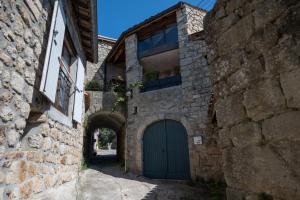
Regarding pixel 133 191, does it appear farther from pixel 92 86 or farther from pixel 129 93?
pixel 92 86

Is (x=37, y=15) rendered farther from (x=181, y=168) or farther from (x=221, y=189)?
(x=181, y=168)

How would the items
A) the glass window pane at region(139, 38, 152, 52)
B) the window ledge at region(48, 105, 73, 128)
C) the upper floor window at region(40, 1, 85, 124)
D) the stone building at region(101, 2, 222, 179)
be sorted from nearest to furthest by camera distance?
the upper floor window at region(40, 1, 85, 124) < the window ledge at region(48, 105, 73, 128) < the stone building at region(101, 2, 222, 179) < the glass window pane at region(139, 38, 152, 52)

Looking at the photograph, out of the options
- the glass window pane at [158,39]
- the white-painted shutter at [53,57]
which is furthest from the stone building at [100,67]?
the white-painted shutter at [53,57]

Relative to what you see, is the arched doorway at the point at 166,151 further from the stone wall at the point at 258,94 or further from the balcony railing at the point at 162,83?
the stone wall at the point at 258,94

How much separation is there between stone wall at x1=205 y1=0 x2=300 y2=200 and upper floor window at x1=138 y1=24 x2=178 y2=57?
734cm

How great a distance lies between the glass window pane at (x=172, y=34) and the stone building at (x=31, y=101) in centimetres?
654

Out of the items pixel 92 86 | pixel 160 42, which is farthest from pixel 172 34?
pixel 92 86

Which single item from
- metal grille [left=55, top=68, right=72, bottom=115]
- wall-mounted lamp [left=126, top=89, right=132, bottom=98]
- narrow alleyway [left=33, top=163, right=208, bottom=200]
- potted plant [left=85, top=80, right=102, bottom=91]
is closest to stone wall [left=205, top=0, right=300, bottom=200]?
metal grille [left=55, top=68, right=72, bottom=115]

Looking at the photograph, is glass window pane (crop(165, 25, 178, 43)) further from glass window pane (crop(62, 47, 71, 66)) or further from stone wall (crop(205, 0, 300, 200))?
stone wall (crop(205, 0, 300, 200))

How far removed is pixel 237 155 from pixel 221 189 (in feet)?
16.1

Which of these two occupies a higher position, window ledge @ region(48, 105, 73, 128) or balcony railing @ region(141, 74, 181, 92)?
balcony railing @ region(141, 74, 181, 92)

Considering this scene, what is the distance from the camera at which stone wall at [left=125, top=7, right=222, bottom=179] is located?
7.21m

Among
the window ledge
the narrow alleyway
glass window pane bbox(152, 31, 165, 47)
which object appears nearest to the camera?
the window ledge

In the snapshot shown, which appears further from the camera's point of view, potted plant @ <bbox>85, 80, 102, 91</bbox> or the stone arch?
potted plant @ <bbox>85, 80, 102, 91</bbox>
